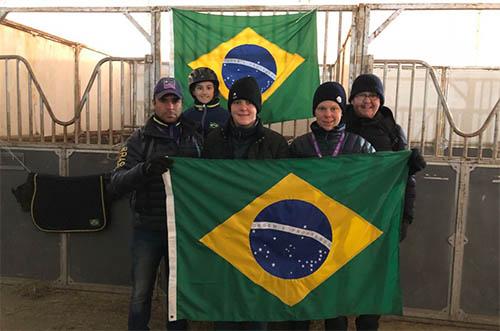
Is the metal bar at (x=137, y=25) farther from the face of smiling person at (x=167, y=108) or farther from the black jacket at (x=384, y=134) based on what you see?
the black jacket at (x=384, y=134)

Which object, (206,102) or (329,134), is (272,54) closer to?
(206,102)

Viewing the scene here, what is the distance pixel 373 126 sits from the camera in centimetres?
274

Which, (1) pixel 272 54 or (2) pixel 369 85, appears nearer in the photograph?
(2) pixel 369 85

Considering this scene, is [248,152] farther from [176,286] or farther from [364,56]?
[364,56]

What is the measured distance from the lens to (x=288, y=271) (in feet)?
8.28

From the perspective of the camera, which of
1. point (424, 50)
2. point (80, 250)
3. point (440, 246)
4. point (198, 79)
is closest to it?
point (198, 79)

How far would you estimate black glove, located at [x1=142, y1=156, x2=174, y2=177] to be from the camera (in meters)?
2.34

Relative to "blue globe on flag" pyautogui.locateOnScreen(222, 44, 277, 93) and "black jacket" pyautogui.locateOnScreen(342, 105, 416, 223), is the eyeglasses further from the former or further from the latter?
"blue globe on flag" pyautogui.locateOnScreen(222, 44, 277, 93)

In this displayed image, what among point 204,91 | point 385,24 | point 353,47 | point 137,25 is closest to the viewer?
point 204,91

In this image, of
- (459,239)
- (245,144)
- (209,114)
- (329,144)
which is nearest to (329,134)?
(329,144)

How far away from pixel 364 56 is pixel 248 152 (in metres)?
1.59

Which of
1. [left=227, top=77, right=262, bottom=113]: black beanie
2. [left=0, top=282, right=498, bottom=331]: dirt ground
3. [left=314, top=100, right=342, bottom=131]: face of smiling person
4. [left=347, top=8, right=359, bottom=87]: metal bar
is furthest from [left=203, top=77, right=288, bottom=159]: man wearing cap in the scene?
[left=0, top=282, right=498, bottom=331]: dirt ground

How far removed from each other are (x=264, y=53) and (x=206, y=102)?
0.77 meters

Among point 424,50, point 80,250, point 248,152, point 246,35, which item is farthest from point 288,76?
point 424,50
